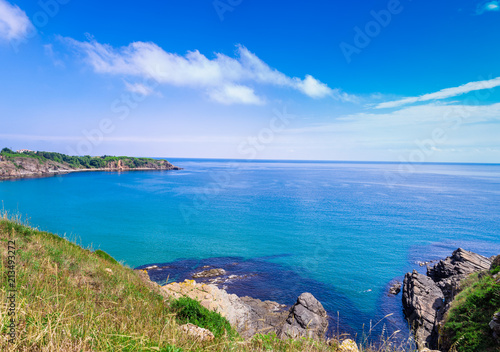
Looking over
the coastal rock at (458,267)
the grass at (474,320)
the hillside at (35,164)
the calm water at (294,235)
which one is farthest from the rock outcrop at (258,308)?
the hillside at (35,164)

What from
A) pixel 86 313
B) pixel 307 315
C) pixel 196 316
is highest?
pixel 86 313

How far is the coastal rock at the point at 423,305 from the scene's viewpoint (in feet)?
68.8

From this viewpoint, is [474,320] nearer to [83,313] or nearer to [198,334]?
[198,334]

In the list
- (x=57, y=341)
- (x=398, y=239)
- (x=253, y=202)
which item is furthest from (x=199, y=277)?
(x=253, y=202)

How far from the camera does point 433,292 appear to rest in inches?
1035

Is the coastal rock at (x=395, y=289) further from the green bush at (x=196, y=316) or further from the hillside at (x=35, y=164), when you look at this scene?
the hillside at (x=35, y=164)

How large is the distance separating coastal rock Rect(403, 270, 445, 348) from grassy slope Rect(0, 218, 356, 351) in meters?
19.2

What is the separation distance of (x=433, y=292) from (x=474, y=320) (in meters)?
13.7

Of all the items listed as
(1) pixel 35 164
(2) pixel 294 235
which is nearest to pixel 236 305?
(2) pixel 294 235

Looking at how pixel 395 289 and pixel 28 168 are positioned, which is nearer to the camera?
pixel 395 289

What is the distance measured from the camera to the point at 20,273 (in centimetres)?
675

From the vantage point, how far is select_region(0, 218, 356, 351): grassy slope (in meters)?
3.40

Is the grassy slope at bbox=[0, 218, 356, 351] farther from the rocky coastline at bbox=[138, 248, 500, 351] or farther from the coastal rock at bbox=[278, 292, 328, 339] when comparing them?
the coastal rock at bbox=[278, 292, 328, 339]

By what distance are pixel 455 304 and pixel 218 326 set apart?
56.4ft
